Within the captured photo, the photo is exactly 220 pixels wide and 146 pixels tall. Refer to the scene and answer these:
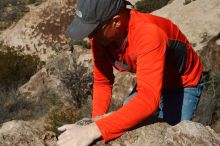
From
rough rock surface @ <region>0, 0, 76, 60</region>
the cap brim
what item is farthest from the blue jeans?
rough rock surface @ <region>0, 0, 76, 60</region>

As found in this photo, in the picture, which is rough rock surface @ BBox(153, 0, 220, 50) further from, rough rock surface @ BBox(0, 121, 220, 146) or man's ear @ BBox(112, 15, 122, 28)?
rough rock surface @ BBox(0, 121, 220, 146)

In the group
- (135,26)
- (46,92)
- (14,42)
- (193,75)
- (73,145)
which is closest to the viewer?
(73,145)

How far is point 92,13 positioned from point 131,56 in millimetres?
438

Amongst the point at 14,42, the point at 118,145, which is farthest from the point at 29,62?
the point at 118,145

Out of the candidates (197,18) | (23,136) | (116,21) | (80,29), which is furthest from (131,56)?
(197,18)

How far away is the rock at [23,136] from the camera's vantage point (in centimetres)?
313

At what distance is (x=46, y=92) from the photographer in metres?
11.6

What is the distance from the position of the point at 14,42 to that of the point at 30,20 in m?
1.15

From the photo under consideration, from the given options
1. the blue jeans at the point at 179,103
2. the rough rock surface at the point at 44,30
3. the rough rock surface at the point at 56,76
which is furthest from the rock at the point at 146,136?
the rough rock surface at the point at 44,30

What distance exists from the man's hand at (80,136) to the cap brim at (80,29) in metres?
0.56

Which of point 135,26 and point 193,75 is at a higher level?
point 135,26

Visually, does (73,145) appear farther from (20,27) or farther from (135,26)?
(20,27)

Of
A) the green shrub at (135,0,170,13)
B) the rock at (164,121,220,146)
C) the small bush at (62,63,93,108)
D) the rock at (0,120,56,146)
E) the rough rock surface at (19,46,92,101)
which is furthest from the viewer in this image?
the green shrub at (135,0,170,13)

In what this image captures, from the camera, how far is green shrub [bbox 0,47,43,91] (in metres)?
13.7
